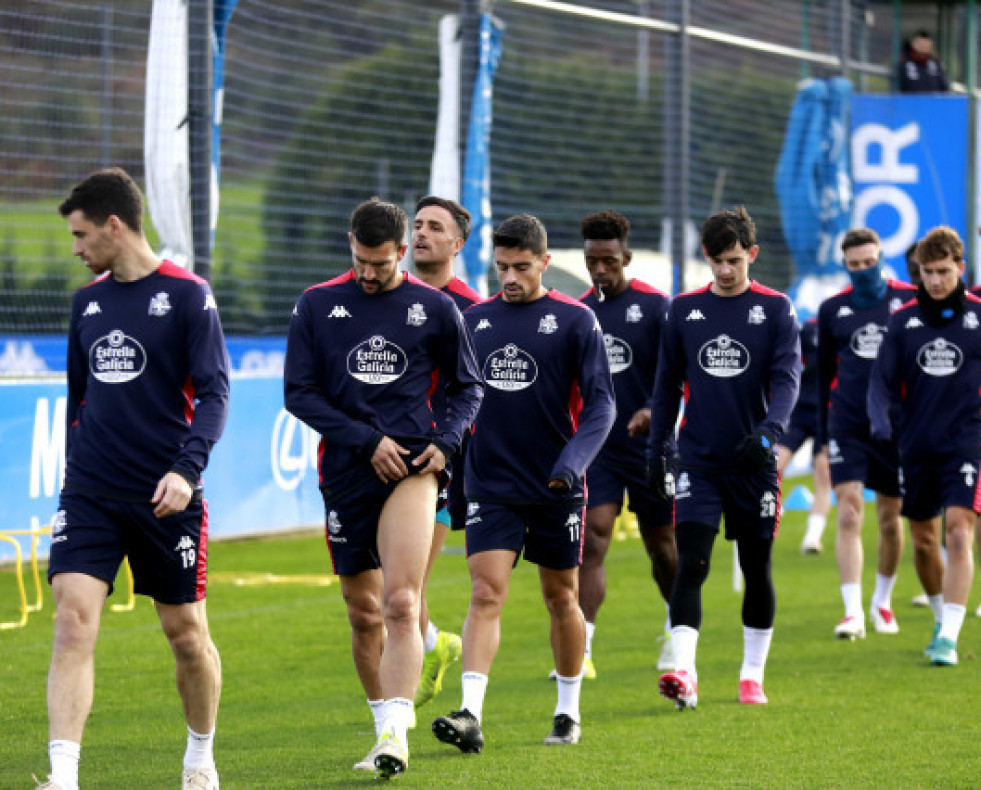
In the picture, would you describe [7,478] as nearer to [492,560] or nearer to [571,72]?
[492,560]

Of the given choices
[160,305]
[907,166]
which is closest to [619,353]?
[160,305]

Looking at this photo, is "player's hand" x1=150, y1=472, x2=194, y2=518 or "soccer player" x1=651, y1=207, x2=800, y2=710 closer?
"player's hand" x1=150, y1=472, x2=194, y2=518

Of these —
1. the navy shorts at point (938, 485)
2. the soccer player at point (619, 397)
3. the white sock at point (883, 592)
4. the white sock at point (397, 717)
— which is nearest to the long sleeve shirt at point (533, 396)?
the white sock at point (397, 717)

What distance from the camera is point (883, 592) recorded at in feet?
36.9

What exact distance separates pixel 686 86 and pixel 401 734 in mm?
13499

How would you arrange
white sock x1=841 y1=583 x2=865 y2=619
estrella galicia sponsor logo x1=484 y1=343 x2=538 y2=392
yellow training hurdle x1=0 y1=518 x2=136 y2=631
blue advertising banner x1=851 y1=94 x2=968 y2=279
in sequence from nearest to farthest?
1. estrella galicia sponsor logo x1=484 y1=343 x2=538 y2=392
2. yellow training hurdle x1=0 y1=518 x2=136 y2=631
3. white sock x1=841 y1=583 x2=865 y2=619
4. blue advertising banner x1=851 y1=94 x2=968 y2=279

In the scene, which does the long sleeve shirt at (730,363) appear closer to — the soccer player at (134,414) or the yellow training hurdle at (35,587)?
the soccer player at (134,414)

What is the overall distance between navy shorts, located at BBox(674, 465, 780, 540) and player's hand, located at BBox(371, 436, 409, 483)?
212 cm

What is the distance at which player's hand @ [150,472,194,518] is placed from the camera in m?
6.02

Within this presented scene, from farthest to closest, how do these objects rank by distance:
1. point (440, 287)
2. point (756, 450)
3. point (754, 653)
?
1. point (754, 653)
2. point (440, 287)
3. point (756, 450)

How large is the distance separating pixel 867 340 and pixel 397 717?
5301mm

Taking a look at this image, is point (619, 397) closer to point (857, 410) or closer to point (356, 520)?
point (857, 410)

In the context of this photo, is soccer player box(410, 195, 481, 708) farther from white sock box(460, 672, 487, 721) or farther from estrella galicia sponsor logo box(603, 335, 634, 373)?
estrella galicia sponsor logo box(603, 335, 634, 373)

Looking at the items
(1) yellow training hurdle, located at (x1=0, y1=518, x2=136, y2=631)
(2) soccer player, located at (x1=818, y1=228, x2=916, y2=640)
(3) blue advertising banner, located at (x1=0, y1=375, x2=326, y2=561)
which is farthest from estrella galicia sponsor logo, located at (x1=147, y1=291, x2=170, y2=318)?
(3) blue advertising banner, located at (x1=0, y1=375, x2=326, y2=561)
